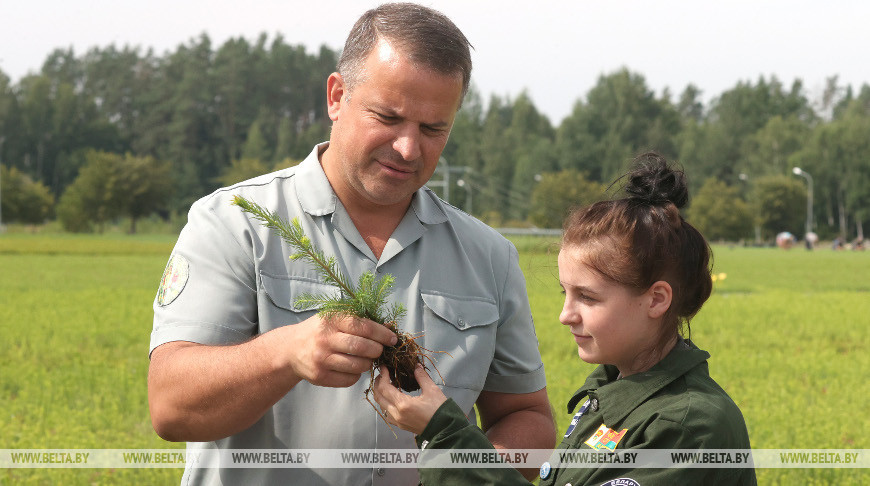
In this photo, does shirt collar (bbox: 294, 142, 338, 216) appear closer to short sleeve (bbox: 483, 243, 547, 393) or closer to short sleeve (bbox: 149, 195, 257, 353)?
short sleeve (bbox: 149, 195, 257, 353)

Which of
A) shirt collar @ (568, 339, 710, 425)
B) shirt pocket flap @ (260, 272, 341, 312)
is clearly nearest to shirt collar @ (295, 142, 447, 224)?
shirt pocket flap @ (260, 272, 341, 312)

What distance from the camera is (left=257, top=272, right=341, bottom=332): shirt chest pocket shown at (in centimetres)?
302

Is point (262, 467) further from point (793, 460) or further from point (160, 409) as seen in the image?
point (793, 460)

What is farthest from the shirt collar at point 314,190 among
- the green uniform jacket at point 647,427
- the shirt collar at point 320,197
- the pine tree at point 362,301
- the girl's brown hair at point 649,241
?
the green uniform jacket at point 647,427

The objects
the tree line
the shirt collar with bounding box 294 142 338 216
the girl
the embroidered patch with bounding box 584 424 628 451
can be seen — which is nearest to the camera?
the girl

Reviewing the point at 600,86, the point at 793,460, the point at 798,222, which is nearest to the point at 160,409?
the point at 793,460

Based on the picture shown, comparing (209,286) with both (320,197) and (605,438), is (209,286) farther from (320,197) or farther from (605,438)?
(605,438)

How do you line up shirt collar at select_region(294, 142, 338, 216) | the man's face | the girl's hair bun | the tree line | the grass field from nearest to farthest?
the man's face, the girl's hair bun, shirt collar at select_region(294, 142, 338, 216), the grass field, the tree line

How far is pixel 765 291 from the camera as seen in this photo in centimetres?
2461

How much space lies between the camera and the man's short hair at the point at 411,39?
2.96 meters

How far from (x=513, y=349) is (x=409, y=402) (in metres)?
0.93

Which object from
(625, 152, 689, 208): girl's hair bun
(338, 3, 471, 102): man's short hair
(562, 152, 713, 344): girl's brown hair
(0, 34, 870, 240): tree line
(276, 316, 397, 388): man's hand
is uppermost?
(338, 3, 471, 102): man's short hair

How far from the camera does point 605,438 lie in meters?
2.89

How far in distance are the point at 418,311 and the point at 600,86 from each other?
382 feet
